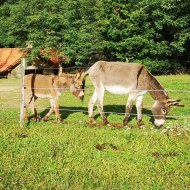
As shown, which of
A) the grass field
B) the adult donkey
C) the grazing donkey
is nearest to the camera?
the grass field

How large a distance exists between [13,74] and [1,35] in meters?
7.77

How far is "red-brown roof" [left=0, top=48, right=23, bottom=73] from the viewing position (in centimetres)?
3306

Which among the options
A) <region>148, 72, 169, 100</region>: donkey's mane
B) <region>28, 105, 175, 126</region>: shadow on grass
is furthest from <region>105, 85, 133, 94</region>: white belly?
<region>28, 105, 175, 126</region>: shadow on grass

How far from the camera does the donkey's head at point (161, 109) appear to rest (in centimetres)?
827

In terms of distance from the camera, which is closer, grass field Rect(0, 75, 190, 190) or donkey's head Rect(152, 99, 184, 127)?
grass field Rect(0, 75, 190, 190)

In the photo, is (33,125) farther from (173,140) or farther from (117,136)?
(173,140)

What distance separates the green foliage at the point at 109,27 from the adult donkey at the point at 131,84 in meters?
18.8

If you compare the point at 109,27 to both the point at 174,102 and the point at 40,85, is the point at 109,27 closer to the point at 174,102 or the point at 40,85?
the point at 40,85

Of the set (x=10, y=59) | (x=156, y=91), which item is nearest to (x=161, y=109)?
(x=156, y=91)

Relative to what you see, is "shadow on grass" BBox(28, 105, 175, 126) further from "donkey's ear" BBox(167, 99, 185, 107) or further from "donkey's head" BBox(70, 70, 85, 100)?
"donkey's ear" BBox(167, 99, 185, 107)

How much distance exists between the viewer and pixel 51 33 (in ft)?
91.6

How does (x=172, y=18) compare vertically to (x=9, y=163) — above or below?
above

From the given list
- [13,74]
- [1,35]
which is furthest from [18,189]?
[1,35]

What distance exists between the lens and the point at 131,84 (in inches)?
346
